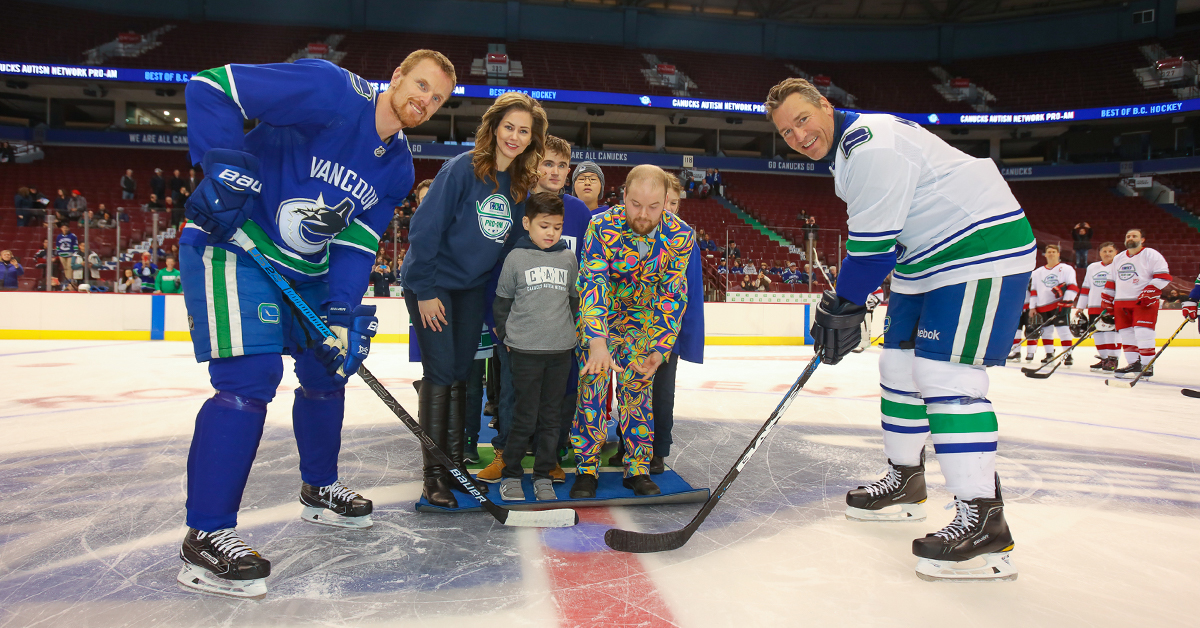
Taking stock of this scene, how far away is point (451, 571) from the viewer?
165 cm

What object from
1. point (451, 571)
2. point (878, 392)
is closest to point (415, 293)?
point (451, 571)

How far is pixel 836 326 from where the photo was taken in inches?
73.6

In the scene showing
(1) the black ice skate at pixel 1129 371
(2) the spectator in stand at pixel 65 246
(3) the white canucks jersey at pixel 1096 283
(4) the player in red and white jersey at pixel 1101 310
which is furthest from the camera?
(2) the spectator in stand at pixel 65 246

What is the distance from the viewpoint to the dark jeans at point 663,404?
Answer: 2.47 m

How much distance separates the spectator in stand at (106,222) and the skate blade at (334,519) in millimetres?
7786

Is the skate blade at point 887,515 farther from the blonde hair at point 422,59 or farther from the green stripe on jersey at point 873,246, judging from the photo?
the blonde hair at point 422,59

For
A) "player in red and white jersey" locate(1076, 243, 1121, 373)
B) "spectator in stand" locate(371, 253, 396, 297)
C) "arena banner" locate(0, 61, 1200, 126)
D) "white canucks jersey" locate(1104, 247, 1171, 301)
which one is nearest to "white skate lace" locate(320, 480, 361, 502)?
"spectator in stand" locate(371, 253, 396, 297)

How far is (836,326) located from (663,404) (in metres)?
0.82

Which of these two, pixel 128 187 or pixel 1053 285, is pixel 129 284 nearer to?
pixel 128 187

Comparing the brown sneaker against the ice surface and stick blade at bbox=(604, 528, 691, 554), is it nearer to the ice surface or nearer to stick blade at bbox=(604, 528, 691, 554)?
the ice surface

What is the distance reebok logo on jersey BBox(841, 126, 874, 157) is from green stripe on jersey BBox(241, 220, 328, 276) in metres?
1.56

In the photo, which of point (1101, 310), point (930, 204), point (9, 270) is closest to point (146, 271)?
point (9, 270)

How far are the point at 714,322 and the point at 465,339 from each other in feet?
23.1

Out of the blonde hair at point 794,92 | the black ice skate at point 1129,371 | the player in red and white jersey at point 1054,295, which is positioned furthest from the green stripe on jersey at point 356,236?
the player in red and white jersey at point 1054,295
